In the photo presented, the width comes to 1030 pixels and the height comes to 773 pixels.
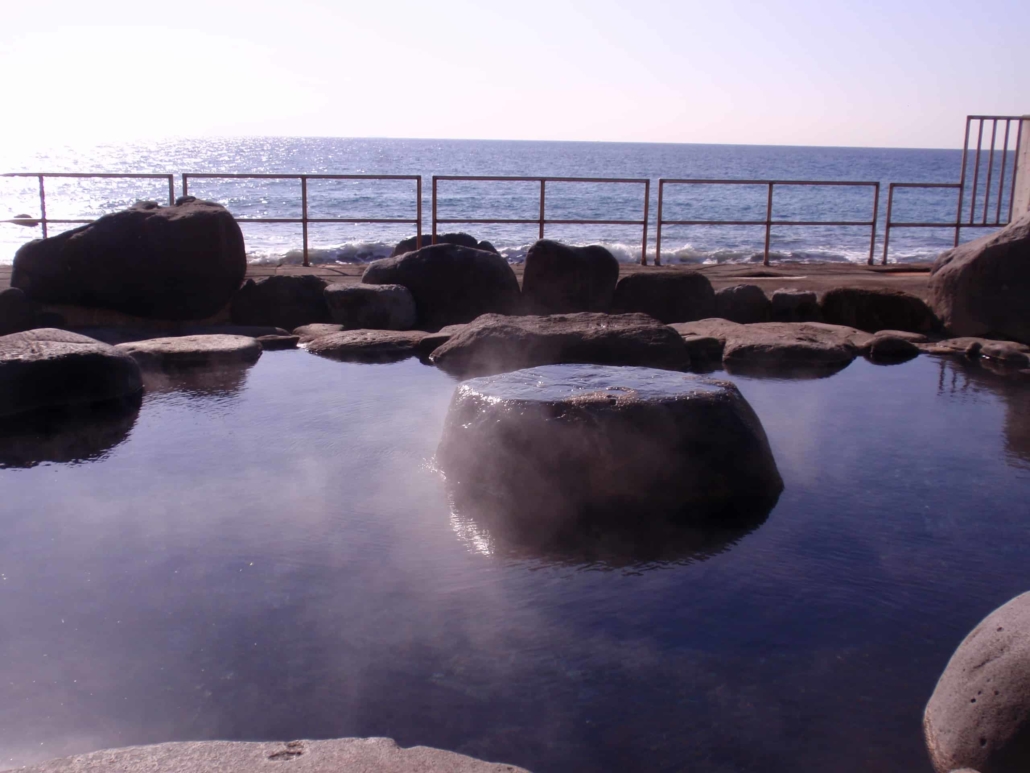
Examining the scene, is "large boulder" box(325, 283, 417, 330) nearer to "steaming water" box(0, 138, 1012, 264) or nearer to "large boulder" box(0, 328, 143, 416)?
"large boulder" box(0, 328, 143, 416)

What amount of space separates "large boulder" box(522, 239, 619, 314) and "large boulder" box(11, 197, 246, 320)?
2.76 meters

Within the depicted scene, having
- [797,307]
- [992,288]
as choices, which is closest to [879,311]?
[797,307]

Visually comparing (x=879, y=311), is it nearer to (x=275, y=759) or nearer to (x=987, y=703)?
(x=987, y=703)

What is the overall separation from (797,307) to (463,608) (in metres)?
6.50

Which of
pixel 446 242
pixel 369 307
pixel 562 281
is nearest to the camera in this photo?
pixel 369 307

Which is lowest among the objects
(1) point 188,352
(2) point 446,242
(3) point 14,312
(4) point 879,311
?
(1) point 188,352

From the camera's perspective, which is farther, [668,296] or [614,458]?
[668,296]

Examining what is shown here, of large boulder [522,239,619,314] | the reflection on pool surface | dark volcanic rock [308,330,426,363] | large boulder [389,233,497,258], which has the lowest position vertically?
the reflection on pool surface

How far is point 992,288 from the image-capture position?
8.17m

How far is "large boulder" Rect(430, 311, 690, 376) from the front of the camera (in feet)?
21.8

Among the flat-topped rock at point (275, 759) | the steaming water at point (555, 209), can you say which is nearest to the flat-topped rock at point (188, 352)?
the flat-topped rock at point (275, 759)

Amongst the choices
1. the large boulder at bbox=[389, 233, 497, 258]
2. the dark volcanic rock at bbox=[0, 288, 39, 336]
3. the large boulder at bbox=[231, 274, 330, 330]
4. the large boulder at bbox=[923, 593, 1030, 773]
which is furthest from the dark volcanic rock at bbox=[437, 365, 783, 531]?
the large boulder at bbox=[389, 233, 497, 258]

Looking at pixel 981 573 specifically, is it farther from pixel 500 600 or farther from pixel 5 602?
pixel 5 602

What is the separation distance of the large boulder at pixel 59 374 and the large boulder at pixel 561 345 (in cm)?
216
